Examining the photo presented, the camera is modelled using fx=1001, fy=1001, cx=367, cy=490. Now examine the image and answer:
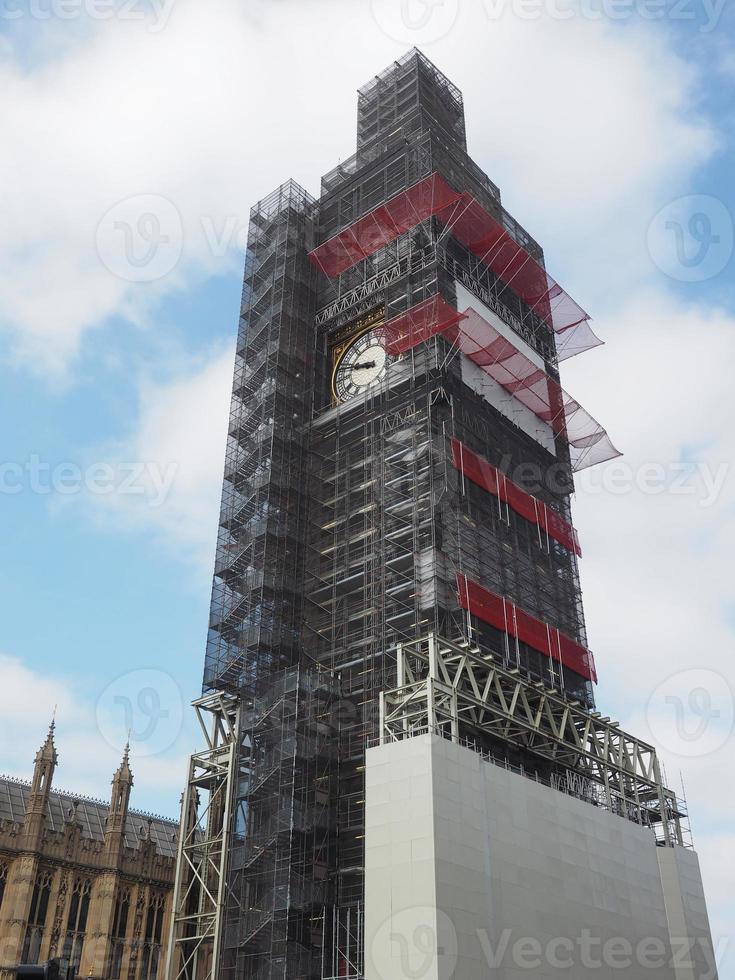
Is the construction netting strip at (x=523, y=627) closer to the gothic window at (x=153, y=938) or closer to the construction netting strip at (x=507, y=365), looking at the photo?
the construction netting strip at (x=507, y=365)

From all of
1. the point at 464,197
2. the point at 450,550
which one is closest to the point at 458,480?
the point at 450,550

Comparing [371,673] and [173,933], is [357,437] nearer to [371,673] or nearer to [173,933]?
[371,673]

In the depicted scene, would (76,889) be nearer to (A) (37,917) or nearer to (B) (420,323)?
(A) (37,917)

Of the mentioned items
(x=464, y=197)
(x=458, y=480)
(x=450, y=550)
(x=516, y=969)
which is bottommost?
(x=516, y=969)

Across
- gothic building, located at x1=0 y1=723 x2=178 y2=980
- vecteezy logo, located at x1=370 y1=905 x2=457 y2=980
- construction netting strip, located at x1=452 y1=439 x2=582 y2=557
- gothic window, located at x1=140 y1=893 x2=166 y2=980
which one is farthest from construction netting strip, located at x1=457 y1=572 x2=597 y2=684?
gothic window, located at x1=140 y1=893 x2=166 y2=980

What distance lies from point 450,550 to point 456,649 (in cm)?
827

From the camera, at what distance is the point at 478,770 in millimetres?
49000

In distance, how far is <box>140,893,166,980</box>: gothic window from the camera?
72.2m

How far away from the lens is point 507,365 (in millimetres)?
73938

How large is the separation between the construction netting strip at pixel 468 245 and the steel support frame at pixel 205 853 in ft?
117

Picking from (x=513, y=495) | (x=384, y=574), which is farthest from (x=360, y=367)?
(x=384, y=574)

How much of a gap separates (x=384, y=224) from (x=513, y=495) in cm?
2314

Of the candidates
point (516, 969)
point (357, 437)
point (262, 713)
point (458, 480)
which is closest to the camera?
point (516, 969)

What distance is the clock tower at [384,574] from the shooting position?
172 feet
